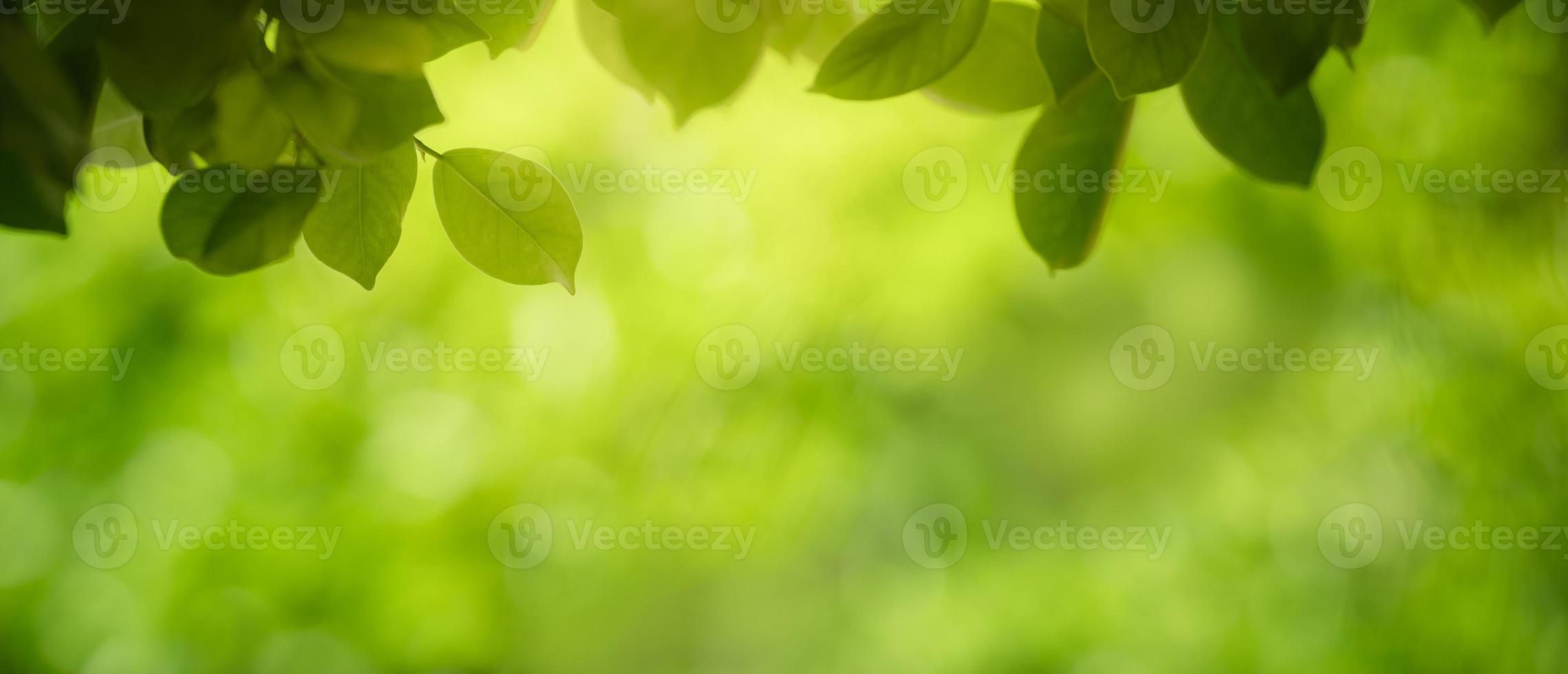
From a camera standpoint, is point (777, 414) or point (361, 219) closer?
point (361, 219)

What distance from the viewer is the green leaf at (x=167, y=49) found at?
25cm

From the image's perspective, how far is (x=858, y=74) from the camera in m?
0.33

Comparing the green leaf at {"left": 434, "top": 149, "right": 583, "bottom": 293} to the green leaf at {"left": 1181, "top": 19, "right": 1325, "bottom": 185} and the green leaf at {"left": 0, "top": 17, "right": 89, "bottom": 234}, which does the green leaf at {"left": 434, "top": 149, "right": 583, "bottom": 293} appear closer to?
the green leaf at {"left": 0, "top": 17, "right": 89, "bottom": 234}

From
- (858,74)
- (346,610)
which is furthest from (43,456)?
(858,74)

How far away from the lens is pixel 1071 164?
13.7 inches

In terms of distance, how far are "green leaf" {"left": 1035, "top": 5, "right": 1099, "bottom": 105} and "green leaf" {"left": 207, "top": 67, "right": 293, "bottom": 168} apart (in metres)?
0.25

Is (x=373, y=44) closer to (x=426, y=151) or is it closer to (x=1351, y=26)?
(x=426, y=151)

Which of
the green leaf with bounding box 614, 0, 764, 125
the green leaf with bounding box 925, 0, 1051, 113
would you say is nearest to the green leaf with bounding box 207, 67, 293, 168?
the green leaf with bounding box 614, 0, 764, 125

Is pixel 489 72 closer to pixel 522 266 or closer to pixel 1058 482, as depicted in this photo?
pixel 1058 482

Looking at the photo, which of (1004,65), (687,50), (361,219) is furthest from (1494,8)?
(361,219)

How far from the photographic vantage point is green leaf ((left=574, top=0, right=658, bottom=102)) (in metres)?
0.35

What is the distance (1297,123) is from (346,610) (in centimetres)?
214

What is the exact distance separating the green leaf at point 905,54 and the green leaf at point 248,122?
0.56 feet

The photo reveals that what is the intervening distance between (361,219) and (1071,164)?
0.85 feet
